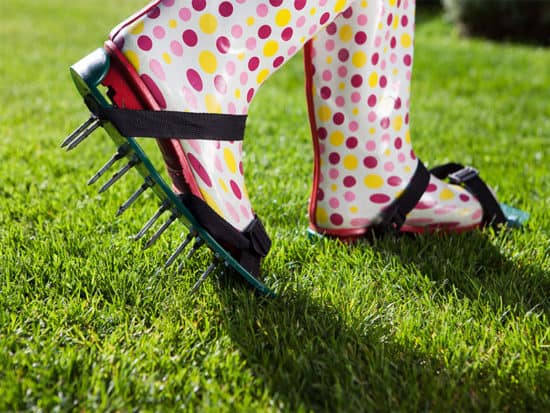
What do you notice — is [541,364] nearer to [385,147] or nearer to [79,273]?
[385,147]

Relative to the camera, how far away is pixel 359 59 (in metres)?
1.69

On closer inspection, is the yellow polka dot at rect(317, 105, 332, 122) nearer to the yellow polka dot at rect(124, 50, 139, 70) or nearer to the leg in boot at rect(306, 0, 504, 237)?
the leg in boot at rect(306, 0, 504, 237)

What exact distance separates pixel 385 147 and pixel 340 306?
0.53 metres

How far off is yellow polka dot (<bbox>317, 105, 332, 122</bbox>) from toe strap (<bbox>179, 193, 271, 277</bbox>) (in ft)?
1.30

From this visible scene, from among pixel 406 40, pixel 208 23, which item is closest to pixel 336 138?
pixel 406 40

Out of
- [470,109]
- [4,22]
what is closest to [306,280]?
[470,109]

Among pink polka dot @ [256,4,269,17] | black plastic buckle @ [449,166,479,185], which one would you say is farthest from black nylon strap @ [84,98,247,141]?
black plastic buckle @ [449,166,479,185]

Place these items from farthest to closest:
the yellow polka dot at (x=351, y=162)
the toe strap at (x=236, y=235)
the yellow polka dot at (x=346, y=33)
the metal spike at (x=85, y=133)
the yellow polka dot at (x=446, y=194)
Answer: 1. the yellow polka dot at (x=446, y=194)
2. the yellow polka dot at (x=351, y=162)
3. the yellow polka dot at (x=346, y=33)
4. the toe strap at (x=236, y=235)
5. the metal spike at (x=85, y=133)

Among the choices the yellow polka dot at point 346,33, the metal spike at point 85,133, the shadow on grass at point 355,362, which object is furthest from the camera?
the yellow polka dot at point 346,33

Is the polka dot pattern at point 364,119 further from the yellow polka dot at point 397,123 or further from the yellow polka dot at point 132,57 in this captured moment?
the yellow polka dot at point 132,57

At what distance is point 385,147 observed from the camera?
5.85 ft

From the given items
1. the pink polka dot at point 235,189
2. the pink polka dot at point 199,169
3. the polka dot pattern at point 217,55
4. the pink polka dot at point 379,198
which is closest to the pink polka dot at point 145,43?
the polka dot pattern at point 217,55

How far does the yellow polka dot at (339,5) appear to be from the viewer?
4.94 ft

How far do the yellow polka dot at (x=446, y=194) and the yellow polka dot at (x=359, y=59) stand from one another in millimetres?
461
